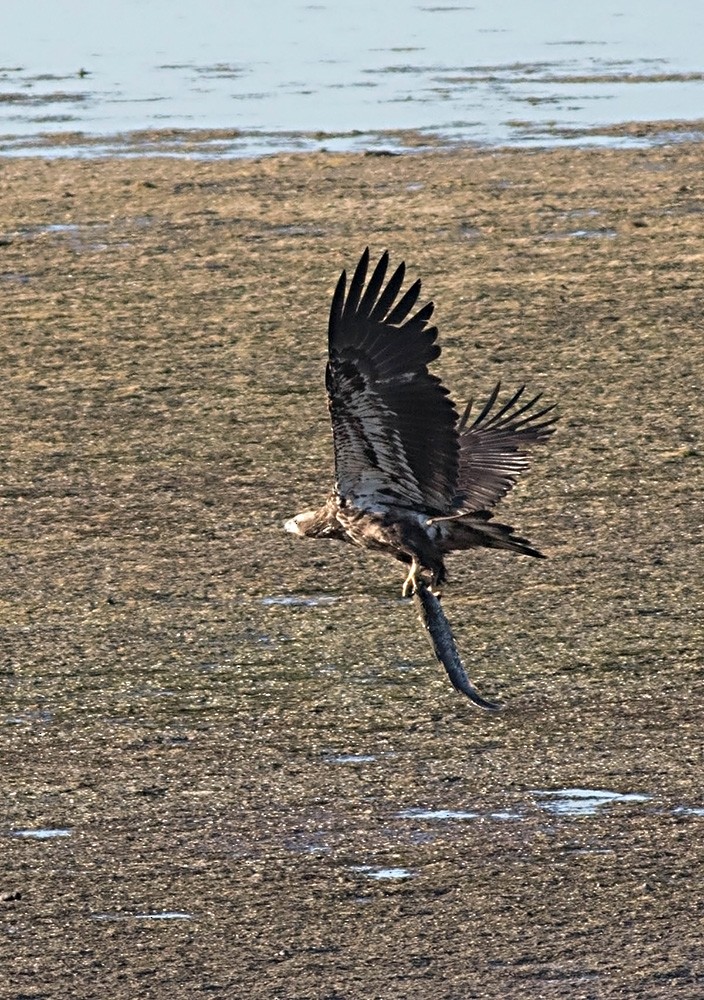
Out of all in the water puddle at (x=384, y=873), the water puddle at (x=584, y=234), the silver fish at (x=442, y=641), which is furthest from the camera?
the water puddle at (x=584, y=234)

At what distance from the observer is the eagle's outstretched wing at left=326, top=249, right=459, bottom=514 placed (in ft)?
16.9

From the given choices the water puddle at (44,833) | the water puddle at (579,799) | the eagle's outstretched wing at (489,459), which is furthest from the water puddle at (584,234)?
the water puddle at (44,833)

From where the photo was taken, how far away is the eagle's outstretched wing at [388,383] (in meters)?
5.16

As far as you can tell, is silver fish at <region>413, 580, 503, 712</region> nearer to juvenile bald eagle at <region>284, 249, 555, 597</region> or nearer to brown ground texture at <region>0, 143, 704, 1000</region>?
juvenile bald eagle at <region>284, 249, 555, 597</region>

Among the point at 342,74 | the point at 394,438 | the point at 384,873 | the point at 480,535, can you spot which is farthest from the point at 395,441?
the point at 342,74

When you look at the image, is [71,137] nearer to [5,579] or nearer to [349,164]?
[349,164]

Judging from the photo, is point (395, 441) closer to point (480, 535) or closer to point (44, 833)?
point (480, 535)

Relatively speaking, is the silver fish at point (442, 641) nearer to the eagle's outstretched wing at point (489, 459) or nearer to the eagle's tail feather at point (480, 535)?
the eagle's tail feather at point (480, 535)

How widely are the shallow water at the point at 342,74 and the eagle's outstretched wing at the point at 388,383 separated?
34.7 ft

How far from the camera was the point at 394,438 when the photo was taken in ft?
17.3

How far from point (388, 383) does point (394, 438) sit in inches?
6.2

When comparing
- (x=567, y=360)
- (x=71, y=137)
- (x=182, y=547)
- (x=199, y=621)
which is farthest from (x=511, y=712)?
(x=71, y=137)

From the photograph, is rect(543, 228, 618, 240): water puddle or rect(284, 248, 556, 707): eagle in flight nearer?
rect(284, 248, 556, 707): eagle in flight

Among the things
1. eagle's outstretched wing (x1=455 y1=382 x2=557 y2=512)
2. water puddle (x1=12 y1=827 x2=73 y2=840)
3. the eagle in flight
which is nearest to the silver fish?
the eagle in flight
